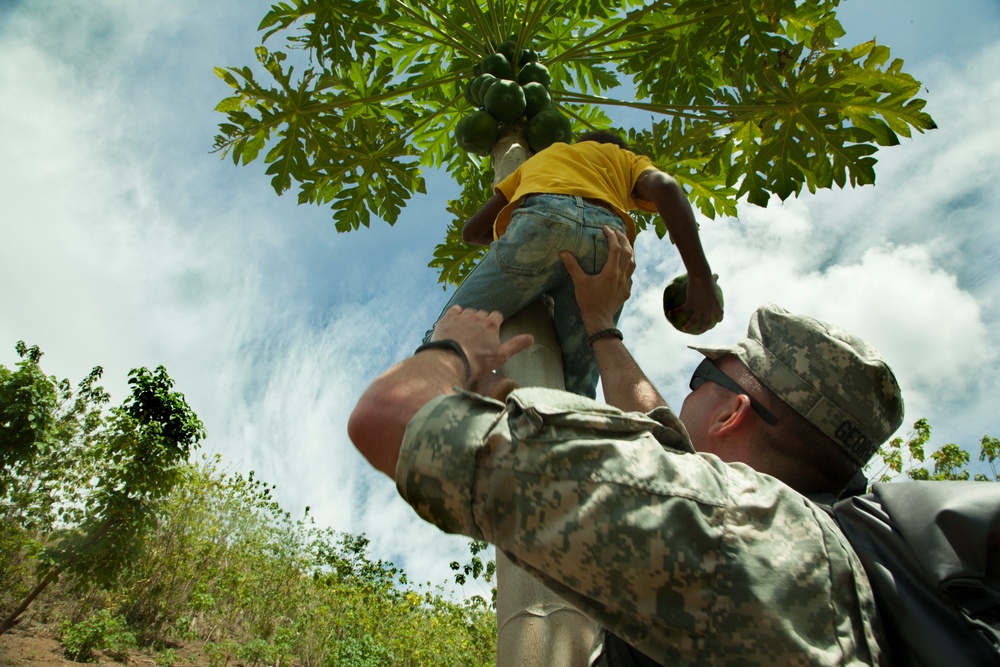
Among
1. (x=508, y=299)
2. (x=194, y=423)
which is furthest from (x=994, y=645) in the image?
(x=194, y=423)

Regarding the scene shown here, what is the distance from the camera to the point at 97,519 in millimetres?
12016

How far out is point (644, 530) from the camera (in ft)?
2.71

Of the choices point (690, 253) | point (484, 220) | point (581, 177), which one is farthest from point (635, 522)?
point (484, 220)

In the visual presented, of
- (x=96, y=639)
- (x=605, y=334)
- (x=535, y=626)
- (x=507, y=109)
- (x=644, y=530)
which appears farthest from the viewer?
(x=96, y=639)

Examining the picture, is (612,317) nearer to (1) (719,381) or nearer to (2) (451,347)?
(1) (719,381)

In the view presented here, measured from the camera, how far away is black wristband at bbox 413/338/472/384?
1336 millimetres

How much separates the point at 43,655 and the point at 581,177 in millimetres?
15232

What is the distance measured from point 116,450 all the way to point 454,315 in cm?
1325

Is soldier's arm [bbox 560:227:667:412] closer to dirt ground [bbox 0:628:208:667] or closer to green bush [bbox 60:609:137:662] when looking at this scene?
dirt ground [bbox 0:628:208:667]

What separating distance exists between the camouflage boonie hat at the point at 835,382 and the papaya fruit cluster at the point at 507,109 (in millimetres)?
2407

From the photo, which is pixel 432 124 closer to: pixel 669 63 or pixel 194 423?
pixel 669 63

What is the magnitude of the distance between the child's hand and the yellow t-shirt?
1.09 ft

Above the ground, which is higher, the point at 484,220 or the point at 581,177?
Answer: the point at 484,220

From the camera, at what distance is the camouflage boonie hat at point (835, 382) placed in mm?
1341
